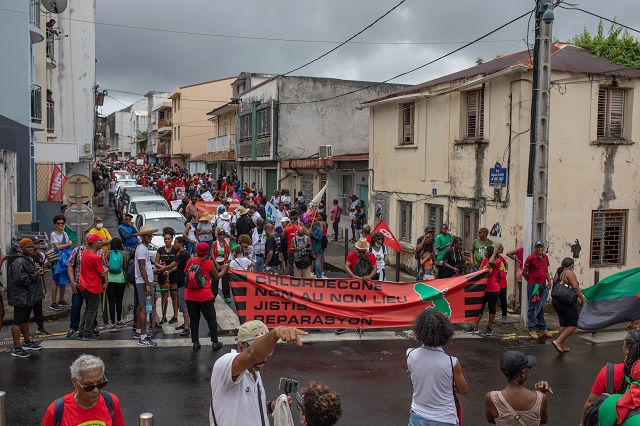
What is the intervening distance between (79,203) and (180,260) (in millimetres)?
3724

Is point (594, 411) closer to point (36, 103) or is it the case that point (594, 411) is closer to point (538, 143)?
point (538, 143)

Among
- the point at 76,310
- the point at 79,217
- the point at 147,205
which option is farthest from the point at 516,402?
the point at 147,205

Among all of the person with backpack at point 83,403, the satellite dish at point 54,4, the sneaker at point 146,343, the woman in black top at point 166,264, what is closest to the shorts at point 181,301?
the woman in black top at point 166,264

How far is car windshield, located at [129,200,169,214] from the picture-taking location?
2358cm

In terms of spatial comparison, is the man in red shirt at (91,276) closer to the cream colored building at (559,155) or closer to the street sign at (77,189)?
the street sign at (77,189)

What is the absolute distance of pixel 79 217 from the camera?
43.2ft

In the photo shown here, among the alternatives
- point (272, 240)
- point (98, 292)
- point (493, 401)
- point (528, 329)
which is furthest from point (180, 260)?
point (493, 401)

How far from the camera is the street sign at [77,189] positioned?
1352 centimetres

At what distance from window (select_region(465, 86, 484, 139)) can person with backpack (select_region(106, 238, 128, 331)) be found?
28.5ft

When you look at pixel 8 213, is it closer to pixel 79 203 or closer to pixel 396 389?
pixel 79 203

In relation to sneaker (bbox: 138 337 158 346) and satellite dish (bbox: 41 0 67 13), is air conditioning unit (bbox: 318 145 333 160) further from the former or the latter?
sneaker (bbox: 138 337 158 346)

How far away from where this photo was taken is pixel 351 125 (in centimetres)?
3228

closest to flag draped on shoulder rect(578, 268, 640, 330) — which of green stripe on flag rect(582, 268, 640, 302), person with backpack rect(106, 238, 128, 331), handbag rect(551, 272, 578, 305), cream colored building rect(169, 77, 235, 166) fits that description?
green stripe on flag rect(582, 268, 640, 302)

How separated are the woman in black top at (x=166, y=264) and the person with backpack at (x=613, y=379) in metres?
7.95
